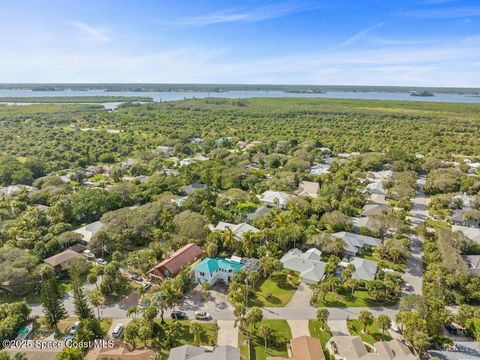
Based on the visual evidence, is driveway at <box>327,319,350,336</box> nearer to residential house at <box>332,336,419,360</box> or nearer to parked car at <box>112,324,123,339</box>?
residential house at <box>332,336,419,360</box>

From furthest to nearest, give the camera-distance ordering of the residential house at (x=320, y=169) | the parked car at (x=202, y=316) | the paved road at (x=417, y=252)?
1. the residential house at (x=320, y=169)
2. the paved road at (x=417, y=252)
3. the parked car at (x=202, y=316)

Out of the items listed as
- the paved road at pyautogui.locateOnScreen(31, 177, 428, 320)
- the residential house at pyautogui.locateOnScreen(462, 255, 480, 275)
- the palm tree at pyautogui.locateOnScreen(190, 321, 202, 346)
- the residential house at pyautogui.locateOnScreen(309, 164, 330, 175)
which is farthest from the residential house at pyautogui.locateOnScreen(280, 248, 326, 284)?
the residential house at pyautogui.locateOnScreen(309, 164, 330, 175)

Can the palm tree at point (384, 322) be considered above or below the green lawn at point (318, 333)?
above

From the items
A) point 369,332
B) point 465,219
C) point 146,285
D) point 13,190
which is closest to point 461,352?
point 369,332

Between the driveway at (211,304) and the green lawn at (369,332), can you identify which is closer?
the green lawn at (369,332)

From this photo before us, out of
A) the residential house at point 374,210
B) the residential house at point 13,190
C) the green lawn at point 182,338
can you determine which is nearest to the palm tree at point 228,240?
the green lawn at point 182,338

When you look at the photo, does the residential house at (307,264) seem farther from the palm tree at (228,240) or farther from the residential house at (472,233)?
the residential house at (472,233)

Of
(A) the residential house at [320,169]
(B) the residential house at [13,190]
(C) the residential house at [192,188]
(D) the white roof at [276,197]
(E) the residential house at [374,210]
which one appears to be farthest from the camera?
(A) the residential house at [320,169]
